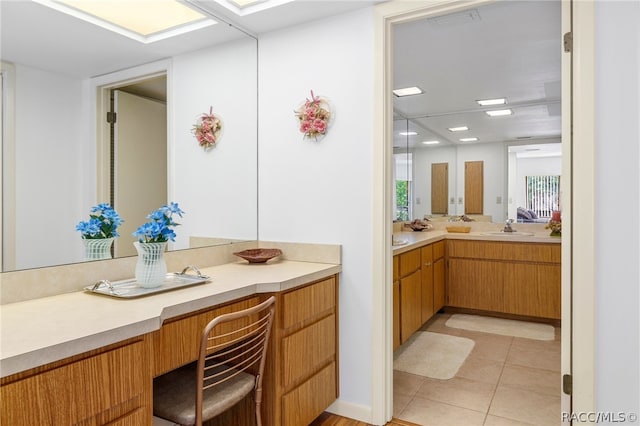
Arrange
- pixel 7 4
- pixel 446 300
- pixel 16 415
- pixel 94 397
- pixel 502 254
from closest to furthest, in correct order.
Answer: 1. pixel 16 415
2. pixel 94 397
3. pixel 7 4
4. pixel 502 254
5. pixel 446 300

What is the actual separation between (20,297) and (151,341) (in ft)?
1.90

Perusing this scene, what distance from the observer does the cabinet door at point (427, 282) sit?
11.4 feet

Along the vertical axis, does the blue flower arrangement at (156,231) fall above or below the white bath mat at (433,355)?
above

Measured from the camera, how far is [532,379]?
2.66 m

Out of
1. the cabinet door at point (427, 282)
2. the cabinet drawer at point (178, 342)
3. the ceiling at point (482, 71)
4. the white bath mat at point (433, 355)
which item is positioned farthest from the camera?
the cabinet door at point (427, 282)

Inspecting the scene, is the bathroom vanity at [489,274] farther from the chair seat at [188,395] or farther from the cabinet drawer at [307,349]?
the chair seat at [188,395]

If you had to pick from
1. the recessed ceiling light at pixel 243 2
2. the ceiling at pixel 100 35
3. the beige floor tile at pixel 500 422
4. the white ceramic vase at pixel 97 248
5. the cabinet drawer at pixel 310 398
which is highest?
the recessed ceiling light at pixel 243 2

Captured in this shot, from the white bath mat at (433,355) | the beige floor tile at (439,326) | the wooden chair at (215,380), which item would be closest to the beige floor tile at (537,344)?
the white bath mat at (433,355)

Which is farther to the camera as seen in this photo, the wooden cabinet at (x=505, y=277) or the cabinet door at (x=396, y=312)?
the wooden cabinet at (x=505, y=277)

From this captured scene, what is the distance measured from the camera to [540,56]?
9.48ft

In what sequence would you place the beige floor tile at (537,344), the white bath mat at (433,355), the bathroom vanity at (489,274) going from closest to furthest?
the white bath mat at (433,355) < the beige floor tile at (537,344) < the bathroom vanity at (489,274)
